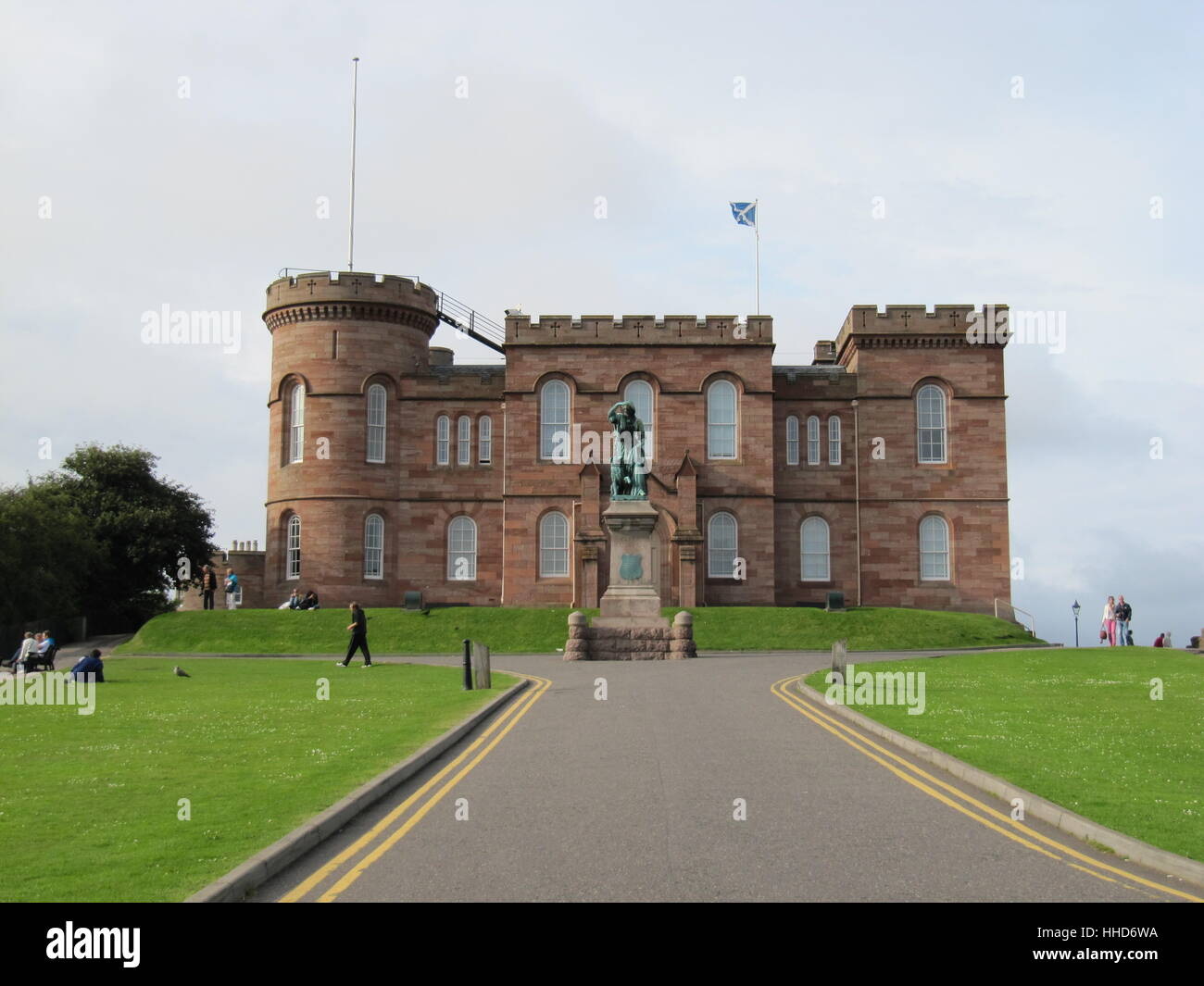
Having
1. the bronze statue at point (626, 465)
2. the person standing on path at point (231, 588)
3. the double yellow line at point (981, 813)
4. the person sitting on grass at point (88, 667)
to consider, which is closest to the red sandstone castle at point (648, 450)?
the person standing on path at point (231, 588)

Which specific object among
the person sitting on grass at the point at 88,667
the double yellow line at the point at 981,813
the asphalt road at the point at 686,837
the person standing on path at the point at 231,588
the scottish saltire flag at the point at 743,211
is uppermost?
the scottish saltire flag at the point at 743,211

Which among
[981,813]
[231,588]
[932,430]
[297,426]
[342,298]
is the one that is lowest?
[981,813]

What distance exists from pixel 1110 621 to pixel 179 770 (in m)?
36.9

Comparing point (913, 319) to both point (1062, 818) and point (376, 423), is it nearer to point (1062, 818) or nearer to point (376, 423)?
point (376, 423)

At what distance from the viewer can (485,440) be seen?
54.3 meters

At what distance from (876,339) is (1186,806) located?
145 feet

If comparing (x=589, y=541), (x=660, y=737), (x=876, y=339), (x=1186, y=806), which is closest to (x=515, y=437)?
(x=589, y=541)

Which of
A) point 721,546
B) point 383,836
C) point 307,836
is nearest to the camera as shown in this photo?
point 307,836

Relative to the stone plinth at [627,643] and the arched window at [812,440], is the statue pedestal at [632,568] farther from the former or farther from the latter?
the arched window at [812,440]

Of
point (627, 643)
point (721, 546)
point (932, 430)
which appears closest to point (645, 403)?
point (721, 546)

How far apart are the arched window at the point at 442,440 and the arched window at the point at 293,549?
662 cm

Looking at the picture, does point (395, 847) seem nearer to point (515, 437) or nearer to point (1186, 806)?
point (1186, 806)

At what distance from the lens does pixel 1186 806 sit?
10828 millimetres

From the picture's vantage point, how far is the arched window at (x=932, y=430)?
5303 cm
